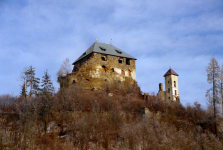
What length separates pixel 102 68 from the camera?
34.8 m

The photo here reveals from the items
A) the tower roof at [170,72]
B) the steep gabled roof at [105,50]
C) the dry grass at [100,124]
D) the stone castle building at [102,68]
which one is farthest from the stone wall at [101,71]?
the tower roof at [170,72]

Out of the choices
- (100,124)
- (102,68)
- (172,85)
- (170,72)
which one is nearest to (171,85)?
(172,85)

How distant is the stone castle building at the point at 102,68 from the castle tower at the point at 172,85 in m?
10.2

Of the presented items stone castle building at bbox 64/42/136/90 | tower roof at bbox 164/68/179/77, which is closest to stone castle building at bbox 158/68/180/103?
tower roof at bbox 164/68/179/77

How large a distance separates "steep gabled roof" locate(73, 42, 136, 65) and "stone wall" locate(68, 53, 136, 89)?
21.6 inches

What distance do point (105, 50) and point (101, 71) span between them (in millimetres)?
4360

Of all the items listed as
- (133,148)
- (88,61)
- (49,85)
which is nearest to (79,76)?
(88,61)

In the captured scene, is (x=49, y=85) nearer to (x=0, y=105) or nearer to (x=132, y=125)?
(x=0, y=105)

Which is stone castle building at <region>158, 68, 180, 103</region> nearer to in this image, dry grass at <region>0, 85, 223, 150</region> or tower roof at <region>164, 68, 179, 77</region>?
tower roof at <region>164, 68, 179, 77</region>

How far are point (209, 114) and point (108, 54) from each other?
17.2 metres

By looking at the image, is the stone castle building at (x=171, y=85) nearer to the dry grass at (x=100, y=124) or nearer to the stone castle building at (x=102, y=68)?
the stone castle building at (x=102, y=68)

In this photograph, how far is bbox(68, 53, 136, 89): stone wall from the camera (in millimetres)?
32375

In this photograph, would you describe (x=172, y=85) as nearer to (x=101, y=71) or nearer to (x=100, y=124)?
(x=101, y=71)

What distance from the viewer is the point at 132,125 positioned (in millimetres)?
22219
